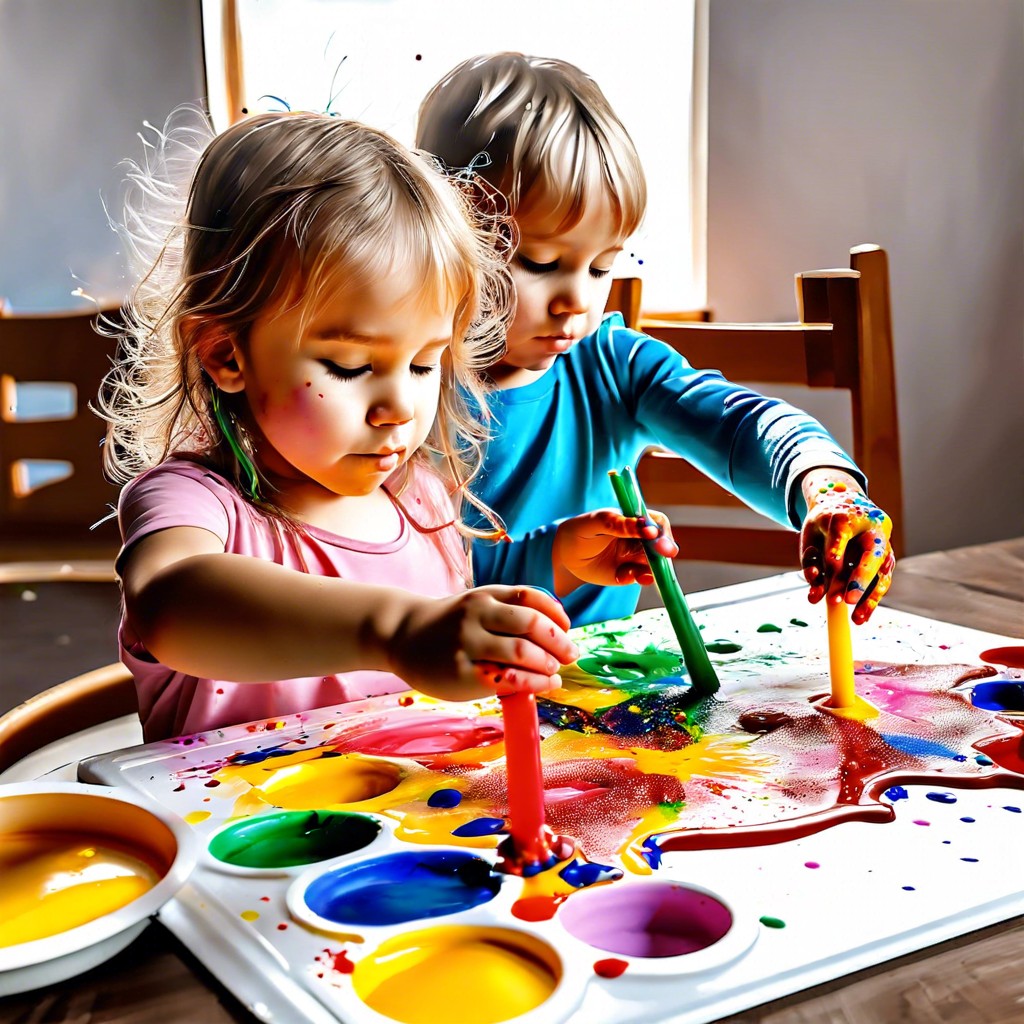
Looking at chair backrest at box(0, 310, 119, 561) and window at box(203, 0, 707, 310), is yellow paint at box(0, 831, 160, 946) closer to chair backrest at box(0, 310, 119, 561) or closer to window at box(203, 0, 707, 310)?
chair backrest at box(0, 310, 119, 561)

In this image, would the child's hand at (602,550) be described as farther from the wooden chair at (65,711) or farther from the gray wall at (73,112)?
the gray wall at (73,112)

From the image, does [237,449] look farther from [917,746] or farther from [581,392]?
[917,746]

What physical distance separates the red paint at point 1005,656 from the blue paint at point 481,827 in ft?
1.22

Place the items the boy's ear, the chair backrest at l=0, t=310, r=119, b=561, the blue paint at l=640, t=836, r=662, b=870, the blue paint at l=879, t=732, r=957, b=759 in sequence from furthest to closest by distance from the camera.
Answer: the chair backrest at l=0, t=310, r=119, b=561, the boy's ear, the blue paint at l=879, t=732, r=957, b=759, the blue paint at l=640, t=836, r=662, b=870

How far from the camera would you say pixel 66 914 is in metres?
0.45

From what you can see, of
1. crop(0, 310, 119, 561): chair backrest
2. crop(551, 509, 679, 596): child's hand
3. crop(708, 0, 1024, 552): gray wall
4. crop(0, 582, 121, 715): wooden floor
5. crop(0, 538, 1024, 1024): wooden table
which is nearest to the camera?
crop(0, 538, 1024, 1024): wooden table

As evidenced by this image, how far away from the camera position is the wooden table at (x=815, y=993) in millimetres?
384

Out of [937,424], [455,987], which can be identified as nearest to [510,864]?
[455,987]

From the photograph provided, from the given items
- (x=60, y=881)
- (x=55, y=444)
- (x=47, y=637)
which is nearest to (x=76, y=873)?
(x=60, y=881)

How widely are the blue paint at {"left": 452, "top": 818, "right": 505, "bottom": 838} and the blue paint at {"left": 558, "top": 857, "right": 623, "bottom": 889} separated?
5 cm

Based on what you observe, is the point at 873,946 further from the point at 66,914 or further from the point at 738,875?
the point at 66,914

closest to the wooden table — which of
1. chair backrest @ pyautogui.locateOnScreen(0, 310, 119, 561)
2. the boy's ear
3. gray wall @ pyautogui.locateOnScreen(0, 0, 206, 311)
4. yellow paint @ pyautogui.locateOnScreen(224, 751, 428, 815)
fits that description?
yellow paint @ pyautogui.locateOnScreen(224, 751, 428, 815)

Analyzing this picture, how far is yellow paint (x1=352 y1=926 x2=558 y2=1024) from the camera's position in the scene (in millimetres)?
396

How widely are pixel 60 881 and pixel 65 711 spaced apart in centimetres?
47
